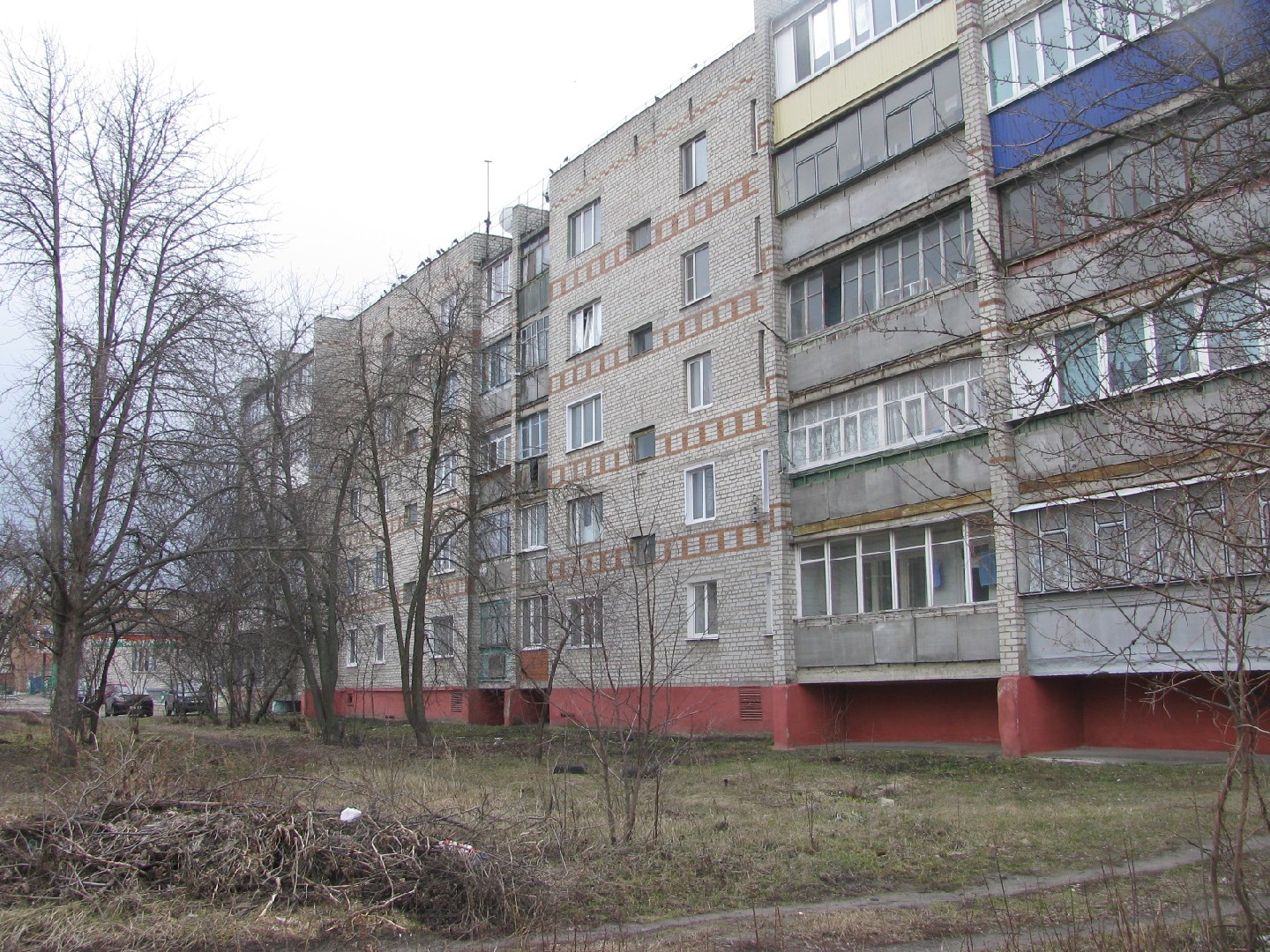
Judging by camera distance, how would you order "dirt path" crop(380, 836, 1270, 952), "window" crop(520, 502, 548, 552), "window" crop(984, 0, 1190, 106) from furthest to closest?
"window" crop(520, 502, 548, 552), "window" crop(984, 0, 1190, 106), "dirt path" crop(380, 836, 1270, 952)

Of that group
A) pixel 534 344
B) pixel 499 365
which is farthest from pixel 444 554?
pixel 534 344

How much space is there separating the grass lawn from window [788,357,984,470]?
6.22m

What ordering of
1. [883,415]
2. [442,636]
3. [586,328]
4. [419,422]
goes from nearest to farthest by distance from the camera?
1. [883,415]
2. [419,422]
3. [586,328]
4. [442,636]

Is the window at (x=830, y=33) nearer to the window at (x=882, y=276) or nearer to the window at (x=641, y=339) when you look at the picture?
the window at (x=882, y=276)

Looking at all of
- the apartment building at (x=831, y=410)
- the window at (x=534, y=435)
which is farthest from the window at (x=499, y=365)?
the window at (x=534, y=435)

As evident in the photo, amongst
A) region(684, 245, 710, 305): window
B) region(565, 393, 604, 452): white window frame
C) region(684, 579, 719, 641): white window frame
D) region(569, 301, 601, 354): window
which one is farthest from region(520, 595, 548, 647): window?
region(684, 245, 710, 305): window

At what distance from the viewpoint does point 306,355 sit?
2636cm

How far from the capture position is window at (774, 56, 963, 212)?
19156mm

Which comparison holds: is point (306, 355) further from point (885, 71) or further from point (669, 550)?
point (885, 71)

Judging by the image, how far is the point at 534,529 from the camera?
1245 inches

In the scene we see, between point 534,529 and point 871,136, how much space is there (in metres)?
15.7

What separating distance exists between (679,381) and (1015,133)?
9.87m

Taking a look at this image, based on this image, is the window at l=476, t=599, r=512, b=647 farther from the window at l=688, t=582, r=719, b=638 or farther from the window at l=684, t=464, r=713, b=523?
the window at l=684, t=464, r=713, b=523

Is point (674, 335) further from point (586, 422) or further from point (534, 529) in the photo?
point (534, 529)
